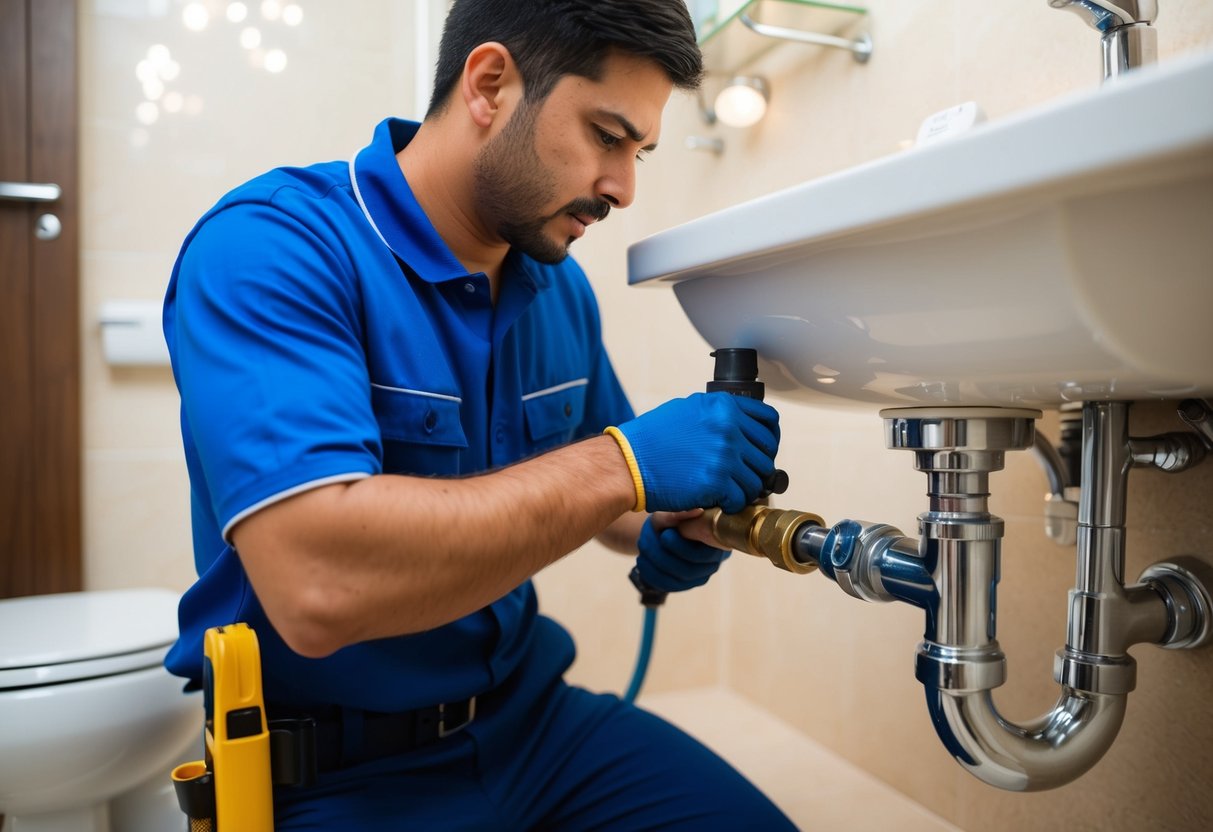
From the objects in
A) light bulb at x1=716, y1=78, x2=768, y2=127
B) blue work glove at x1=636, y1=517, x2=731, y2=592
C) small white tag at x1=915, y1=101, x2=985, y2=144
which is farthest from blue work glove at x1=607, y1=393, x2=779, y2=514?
light bulb at x1=716, y1=78, x2=768, y2=127

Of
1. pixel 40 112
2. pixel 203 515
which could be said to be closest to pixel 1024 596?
pixel 203 515

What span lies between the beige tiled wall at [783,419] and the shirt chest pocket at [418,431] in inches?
24.3

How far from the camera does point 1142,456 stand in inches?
28.7

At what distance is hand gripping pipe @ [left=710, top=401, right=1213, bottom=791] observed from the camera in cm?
62

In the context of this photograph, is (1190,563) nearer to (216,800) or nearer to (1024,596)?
(1024,596)

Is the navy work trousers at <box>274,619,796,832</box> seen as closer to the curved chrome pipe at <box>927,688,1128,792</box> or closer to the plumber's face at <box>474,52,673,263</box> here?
the curved chrome pipe at <box>927,688,1128,792</box>

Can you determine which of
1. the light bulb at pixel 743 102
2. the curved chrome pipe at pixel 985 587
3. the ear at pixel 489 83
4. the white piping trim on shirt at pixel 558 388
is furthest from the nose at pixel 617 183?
the light bulb at pixel 743 102

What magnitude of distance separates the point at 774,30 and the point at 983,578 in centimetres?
86

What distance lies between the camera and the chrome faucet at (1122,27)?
0.68 m

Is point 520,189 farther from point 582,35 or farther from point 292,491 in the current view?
point 292,491

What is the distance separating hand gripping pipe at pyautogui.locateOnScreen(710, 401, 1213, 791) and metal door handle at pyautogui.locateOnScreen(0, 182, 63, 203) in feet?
3.98

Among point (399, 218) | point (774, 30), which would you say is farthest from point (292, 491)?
point (774, 30)

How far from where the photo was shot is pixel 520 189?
79 cm

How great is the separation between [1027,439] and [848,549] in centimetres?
16
